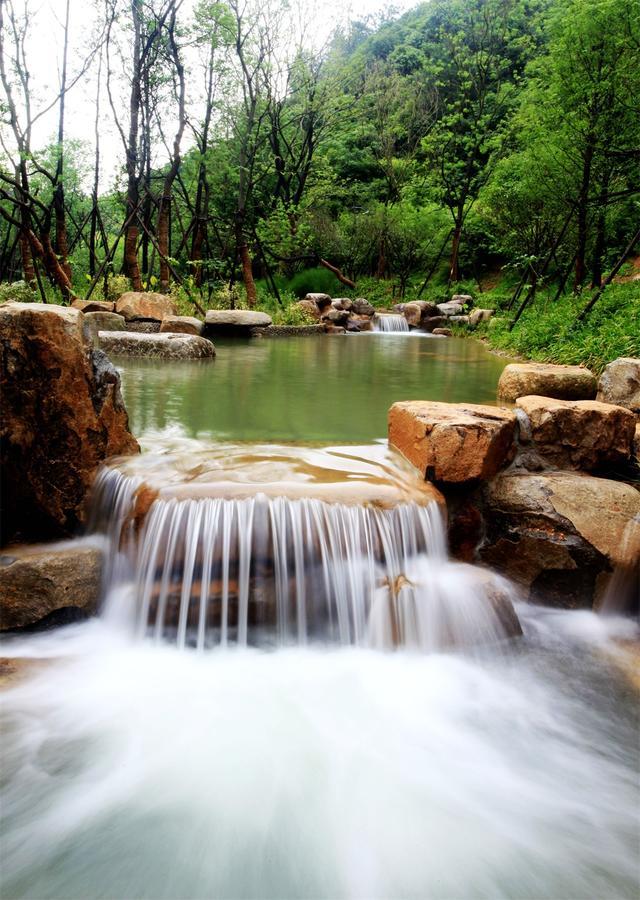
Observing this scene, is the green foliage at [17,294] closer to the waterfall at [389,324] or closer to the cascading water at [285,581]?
the waterfall at [389,324]

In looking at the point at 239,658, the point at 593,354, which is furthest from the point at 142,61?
the point at 239,658

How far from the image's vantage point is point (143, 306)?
14.8 meters

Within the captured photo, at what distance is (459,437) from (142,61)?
58.2 feet

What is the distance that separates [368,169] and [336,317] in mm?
15900

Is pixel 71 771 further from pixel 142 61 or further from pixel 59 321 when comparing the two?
pixel 142 61

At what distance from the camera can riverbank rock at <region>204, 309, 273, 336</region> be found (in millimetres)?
16266

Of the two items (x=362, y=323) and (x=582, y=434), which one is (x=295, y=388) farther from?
(x=362, y=323)

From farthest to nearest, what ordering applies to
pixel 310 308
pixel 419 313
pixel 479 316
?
pixel 419 313, pixel 310 308, pixel 479 316

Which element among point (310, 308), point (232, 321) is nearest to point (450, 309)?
point (310, 308)

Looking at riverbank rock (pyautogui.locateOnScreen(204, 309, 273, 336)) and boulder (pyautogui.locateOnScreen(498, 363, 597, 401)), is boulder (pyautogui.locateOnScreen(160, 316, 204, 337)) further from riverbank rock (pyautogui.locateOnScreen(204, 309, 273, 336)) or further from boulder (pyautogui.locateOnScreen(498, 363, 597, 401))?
boulder (pyautogui.locateOnScreen(498, 363, 597, 401))

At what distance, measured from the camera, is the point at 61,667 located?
3.61m

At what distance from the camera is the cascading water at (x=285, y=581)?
3896 millimetres

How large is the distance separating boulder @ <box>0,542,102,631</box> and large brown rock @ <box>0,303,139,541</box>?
0.41 metres

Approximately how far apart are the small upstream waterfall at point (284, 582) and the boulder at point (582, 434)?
162 cm
